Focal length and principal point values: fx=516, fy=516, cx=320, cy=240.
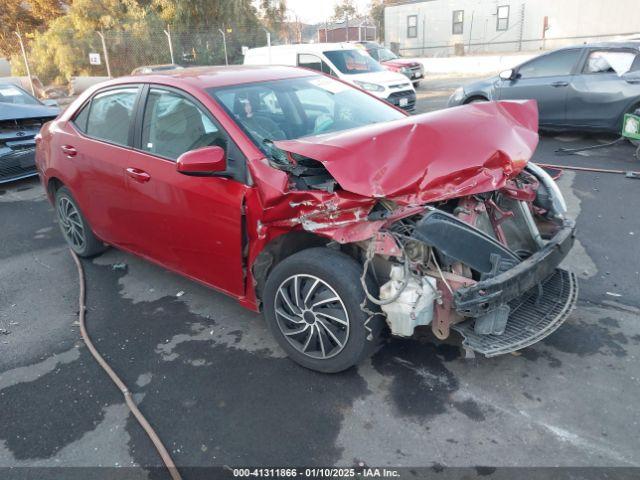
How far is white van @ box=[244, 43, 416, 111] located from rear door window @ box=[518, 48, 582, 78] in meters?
3.19

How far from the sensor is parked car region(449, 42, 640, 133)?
26.7 feet

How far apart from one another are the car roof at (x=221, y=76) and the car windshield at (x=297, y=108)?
0.28ft

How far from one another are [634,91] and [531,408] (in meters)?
7.15

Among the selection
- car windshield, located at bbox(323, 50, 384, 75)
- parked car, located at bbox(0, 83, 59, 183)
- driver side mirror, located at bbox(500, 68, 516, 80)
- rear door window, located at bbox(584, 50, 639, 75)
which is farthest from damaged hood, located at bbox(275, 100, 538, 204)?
car windshield, located at bbox(323, 50, 384, 75)

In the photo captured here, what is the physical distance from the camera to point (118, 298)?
4359 millimetres

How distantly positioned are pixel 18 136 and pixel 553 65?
29.4ft

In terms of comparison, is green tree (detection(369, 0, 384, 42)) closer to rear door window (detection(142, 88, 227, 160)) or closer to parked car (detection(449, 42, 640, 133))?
parked car (detection(449, 42, 640, 133))

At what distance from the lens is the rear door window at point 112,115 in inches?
159

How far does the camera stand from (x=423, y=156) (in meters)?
2.93

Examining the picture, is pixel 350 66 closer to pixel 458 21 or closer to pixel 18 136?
pixel 18 136

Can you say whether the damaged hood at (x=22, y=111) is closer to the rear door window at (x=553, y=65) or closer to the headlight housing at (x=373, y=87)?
the headlight housing at (x=373, y=87)

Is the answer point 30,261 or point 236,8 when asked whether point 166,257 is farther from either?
point 236,8

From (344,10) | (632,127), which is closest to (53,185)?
(632,127)

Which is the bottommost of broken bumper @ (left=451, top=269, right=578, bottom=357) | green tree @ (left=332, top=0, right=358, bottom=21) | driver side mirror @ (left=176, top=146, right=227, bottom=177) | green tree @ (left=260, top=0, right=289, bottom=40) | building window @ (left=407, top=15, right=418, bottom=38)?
broken bumper @ (left=451, top=269, right=578, bottom=357)
